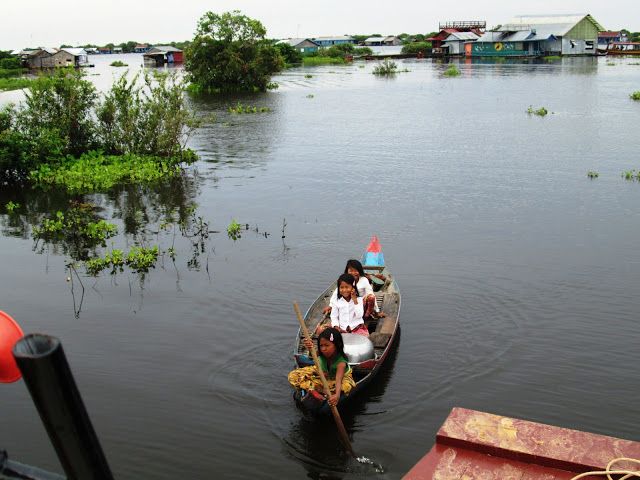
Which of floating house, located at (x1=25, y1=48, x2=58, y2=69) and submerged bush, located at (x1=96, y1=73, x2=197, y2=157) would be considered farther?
floating house, located at (x1=25, y1=48, x2=58, y2=69)

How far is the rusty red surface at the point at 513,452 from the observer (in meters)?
5.26

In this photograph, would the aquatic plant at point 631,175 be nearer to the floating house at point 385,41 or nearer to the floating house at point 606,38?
the floating house at point 606,38

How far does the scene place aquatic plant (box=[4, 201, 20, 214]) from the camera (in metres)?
20.5

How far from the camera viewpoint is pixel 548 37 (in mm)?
88812

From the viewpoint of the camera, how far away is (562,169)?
2366 cm

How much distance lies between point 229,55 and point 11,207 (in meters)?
30.5

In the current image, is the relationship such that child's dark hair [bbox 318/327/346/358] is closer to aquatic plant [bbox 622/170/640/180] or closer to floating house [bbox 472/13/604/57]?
aquatic plant [bbox 622/170/640/180]

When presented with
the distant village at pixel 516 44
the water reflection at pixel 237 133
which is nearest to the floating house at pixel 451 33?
the distant village at pixel 516 44

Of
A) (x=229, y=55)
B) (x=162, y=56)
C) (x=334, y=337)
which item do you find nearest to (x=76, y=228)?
(x=334, y=337)

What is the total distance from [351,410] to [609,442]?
15.2 ft

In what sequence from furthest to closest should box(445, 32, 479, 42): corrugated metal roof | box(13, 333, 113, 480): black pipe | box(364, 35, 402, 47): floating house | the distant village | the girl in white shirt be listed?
1. box(364, 35, 402, 47): floating house
2. box(445, 32, 479, 42): corrugated metal roof
3. the distant village
4. the girl in white shirt
5. box(13, 333, 113, 480): black pipe

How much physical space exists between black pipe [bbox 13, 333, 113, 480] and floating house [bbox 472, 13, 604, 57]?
313 feet

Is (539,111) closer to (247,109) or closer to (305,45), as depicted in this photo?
(247,109)

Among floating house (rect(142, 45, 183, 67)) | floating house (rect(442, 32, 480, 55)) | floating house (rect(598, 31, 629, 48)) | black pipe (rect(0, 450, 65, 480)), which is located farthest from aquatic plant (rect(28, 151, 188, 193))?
floating house (rect(598, 31, 629, 48))
